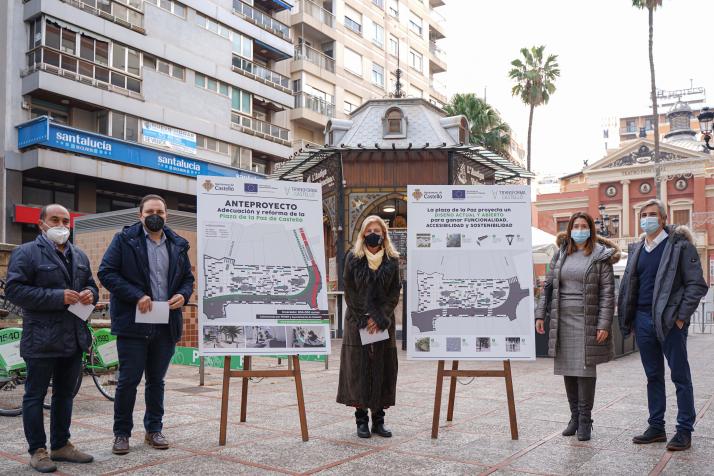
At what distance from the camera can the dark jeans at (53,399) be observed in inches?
180

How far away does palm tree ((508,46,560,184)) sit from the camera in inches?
1556

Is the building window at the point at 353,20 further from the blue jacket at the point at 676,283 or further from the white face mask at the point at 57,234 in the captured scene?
the white face mask at the point at 57,234

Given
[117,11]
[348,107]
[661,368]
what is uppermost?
[117,11]

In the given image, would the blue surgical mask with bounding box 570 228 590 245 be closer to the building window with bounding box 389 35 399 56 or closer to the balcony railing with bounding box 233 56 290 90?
the balcony railing with bounding box 233 56 290 90

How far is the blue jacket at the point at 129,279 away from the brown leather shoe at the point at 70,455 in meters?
0.87

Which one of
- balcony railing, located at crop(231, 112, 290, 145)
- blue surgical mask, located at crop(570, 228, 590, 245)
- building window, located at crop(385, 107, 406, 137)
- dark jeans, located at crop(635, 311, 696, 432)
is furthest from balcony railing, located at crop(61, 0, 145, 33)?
dark jeans, located at crop(635, 311, 696, 432)

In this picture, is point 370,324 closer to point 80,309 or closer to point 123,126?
point 80,309

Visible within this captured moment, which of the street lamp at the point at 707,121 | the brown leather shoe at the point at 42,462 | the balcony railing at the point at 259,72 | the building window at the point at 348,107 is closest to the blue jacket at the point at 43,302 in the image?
the brown leather shoe at the point at 42,462

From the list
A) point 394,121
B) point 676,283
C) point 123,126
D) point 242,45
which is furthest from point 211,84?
point 676,283

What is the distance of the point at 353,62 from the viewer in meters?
39.5

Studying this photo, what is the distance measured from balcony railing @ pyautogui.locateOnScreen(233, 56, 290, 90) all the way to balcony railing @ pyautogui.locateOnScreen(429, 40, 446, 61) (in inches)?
671

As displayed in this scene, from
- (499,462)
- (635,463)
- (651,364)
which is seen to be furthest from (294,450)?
(651,364)

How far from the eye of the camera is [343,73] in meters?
38.4

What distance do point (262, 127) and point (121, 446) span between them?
29177mm
